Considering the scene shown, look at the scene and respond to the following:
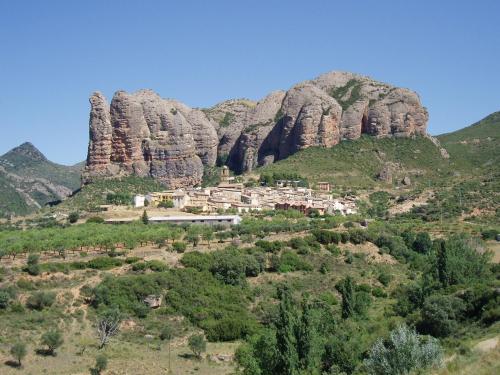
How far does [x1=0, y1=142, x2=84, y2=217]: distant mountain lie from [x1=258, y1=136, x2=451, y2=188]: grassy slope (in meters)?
47.2

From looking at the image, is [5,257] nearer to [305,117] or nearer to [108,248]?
[108,248]

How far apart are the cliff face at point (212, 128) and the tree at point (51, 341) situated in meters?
65.1

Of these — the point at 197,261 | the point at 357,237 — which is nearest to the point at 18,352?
the point at 197,261

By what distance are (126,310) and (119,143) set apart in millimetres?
62080

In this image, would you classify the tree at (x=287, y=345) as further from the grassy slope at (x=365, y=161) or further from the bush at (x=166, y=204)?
the grassy slope at (x=365, y=161)

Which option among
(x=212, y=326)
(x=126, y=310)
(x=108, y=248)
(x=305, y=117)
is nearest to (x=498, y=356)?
(x=212, y=326)

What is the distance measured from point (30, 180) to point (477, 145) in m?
92.2

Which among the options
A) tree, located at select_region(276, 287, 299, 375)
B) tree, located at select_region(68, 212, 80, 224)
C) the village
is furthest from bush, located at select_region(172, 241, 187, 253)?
tree, located at select_region(276, 287, 299, 375)

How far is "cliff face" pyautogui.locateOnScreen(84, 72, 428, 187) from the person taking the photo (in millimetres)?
104312

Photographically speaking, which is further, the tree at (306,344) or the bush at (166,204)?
the bush at (166,204)

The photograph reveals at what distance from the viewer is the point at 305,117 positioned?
105125 mm

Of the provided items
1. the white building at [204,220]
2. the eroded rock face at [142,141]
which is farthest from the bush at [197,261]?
the eroded rock face at [142,141]

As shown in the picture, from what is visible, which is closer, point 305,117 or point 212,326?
point 212,326

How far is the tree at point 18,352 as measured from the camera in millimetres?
35594
